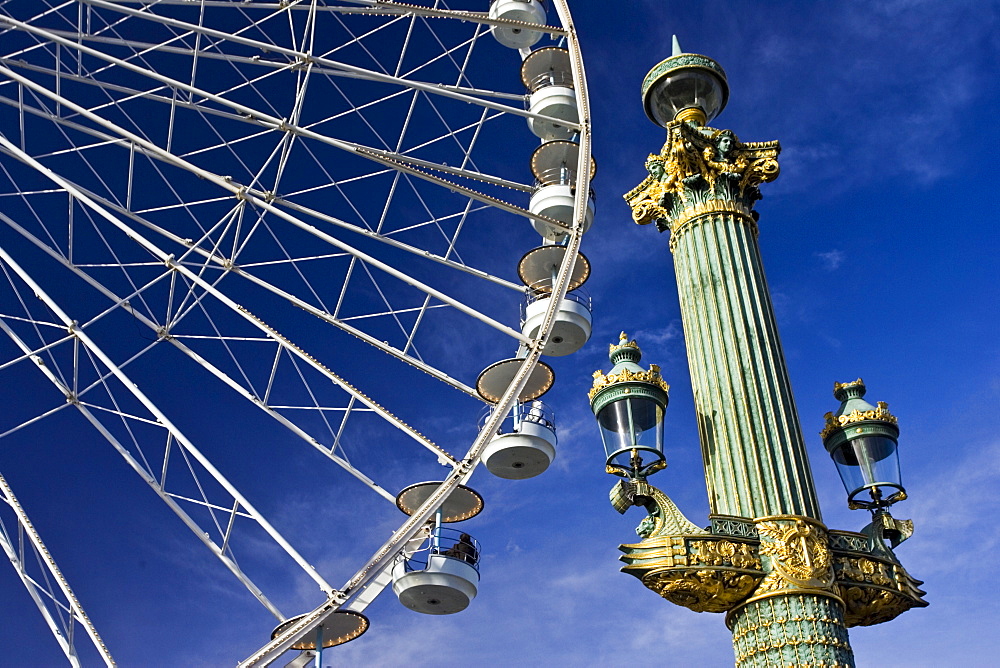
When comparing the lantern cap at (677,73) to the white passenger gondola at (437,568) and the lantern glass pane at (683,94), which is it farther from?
the white passenger gondola at (437,568)

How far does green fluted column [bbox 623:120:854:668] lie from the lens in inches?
→ 329

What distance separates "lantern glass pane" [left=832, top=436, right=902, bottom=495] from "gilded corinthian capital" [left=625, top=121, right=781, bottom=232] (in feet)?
8.40

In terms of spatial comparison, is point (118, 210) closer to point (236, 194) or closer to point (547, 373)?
point (236, 194)

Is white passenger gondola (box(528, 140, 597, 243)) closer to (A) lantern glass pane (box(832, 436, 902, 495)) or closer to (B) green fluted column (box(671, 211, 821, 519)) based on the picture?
(B) green fluted column (box(671, 211, 821, 519))

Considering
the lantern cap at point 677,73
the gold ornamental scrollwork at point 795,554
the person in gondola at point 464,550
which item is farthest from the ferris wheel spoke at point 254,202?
the gold ornamental scrollwork at point 795,554

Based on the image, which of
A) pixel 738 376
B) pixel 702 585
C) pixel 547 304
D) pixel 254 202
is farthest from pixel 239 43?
pixel 702 585

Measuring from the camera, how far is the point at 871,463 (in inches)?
384

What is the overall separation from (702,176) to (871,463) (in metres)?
3.24

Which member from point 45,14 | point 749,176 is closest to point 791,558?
point 749,176

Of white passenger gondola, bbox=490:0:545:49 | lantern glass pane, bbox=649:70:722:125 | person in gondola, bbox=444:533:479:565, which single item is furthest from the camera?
white passenger gondola, bbox=490:0:545:49

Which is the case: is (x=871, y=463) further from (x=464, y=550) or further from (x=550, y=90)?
(x=550, y=90)

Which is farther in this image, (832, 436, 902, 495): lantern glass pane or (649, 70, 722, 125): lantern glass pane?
(649, 70, 722, 125): lantern glass pane

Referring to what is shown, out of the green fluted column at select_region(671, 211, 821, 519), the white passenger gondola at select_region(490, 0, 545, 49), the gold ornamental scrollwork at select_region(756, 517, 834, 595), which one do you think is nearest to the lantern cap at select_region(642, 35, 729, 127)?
the green fluted column at select_region(671, 211, 821, 519)

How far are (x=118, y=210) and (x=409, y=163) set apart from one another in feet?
17.5
